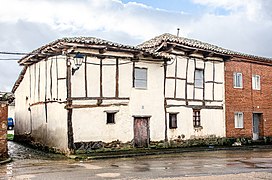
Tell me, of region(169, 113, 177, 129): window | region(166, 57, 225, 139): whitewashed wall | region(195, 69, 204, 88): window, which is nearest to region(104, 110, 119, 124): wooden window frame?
region(166, 57, 225, 139): whitewashed wall

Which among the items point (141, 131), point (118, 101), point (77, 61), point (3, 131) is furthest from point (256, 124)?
point (3, 131)

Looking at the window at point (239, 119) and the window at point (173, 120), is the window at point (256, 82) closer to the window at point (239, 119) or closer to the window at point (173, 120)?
the window at point (239, 119)

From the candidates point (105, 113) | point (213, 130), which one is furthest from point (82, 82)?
point (213, 130)

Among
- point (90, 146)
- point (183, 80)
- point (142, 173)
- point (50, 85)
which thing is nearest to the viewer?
point (142, 173)

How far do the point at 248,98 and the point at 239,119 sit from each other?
1.80 meters

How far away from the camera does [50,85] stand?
2222cm

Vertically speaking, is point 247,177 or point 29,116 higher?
point 29,116

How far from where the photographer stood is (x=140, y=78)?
74.7ft

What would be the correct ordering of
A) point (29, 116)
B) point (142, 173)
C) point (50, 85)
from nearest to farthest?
point (142, 173)
point (50, 85)
point (29, 116)

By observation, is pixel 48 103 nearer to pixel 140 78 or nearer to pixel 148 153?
pixel 140 78

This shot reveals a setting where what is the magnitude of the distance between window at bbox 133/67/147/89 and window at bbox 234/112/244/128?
8564mm

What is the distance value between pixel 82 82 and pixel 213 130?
10.5 m

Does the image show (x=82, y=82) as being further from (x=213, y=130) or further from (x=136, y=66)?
(x=213, y=130)

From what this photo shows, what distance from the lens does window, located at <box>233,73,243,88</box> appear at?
2781 centimetres
